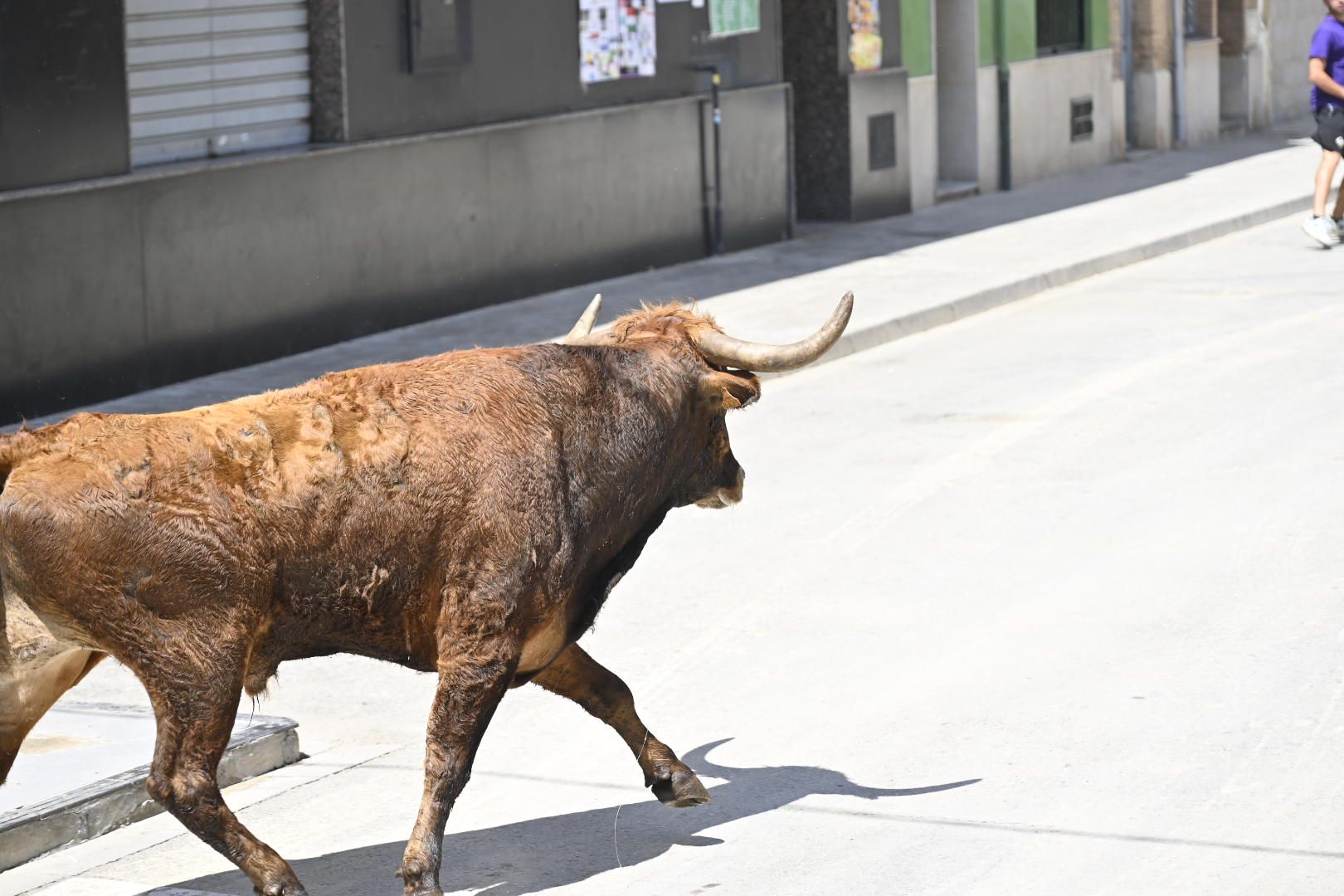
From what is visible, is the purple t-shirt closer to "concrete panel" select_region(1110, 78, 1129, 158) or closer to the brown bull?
"concrete panel" select_region(1110, 78, 1129, 158)

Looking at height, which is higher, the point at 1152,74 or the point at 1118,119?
the point at 1152,74

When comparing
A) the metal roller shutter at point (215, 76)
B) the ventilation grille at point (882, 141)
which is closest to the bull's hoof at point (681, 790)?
the metal roller shutter at point (215, 76)

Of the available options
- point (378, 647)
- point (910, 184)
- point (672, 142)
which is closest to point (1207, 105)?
point (910, 184)

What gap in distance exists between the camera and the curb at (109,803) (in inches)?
243

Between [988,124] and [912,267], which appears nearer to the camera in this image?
[912,267]

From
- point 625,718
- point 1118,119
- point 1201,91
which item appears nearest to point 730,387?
point 625,718

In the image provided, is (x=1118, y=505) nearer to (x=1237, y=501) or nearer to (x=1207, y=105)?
(x=1237, y=501)

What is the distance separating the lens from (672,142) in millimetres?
17969

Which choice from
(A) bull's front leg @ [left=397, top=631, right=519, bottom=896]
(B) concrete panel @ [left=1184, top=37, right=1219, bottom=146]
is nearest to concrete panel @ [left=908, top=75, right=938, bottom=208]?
(B) concrete panel @ [left=1184, top=37, right=1219, bottom=146]

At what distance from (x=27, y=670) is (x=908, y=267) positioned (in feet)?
42.6

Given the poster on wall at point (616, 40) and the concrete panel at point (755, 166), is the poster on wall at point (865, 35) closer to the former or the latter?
the concrete panel at point (755, 166)

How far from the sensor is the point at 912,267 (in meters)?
17.8

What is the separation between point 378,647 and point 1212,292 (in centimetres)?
1162

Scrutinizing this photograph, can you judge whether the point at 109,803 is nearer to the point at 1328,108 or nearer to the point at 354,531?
the point at 354,531
